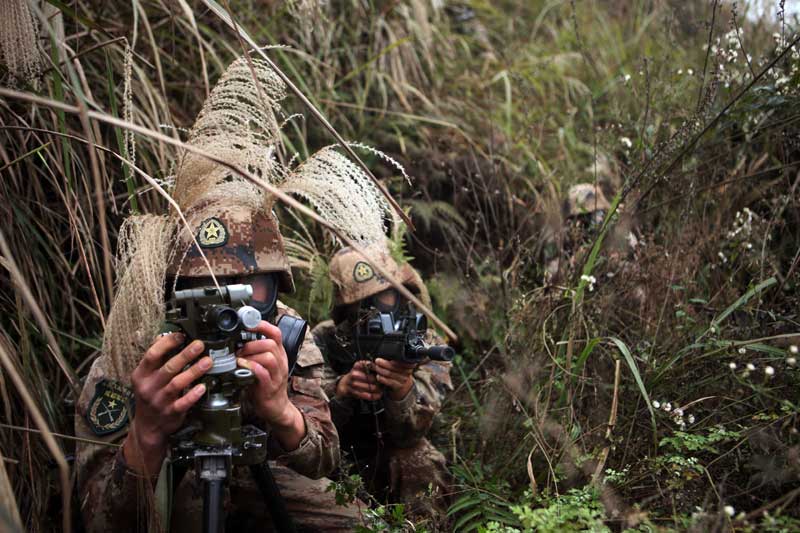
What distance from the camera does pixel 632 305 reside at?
266 centimetres

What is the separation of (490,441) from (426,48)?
3014mm

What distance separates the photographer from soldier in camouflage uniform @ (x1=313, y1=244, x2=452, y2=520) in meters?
2.64

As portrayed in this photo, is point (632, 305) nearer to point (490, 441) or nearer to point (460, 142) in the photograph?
point (490, 441)

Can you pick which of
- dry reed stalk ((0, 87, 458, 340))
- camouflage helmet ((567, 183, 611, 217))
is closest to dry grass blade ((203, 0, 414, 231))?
dry reed stalk ((0, 87, 458, 340))

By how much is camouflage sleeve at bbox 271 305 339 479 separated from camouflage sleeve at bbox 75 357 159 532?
0.40 metres

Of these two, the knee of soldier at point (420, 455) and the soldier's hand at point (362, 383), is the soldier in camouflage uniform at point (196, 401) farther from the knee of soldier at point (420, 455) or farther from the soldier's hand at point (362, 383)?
the knee of soldier at point (420, 455)

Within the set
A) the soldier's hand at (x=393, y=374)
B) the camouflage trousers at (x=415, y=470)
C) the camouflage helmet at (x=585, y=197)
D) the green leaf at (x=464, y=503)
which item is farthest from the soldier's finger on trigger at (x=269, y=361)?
the camouflage helmet at (x=585, y=197)

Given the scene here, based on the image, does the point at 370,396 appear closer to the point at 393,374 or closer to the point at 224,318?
the point at 393,374

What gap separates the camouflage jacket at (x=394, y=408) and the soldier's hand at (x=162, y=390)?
1.00m

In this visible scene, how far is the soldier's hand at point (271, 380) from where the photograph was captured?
1714 mm

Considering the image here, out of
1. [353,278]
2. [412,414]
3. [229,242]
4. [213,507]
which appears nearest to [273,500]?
[213,507]

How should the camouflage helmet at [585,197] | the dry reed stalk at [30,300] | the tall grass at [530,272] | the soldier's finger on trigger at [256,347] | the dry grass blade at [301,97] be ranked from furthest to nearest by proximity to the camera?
1. the camouflage helmet at [585,197]
2. the tall grass at [530,272]
3. the soldier's finger on trigger at [256,347]
4. the dry grass blade at [301,97]
5. the dry reed stalk at [30,300]

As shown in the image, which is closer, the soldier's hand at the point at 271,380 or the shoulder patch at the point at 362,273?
the soldier's hand at the point at 271,380

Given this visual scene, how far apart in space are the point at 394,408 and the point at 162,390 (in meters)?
1.21
